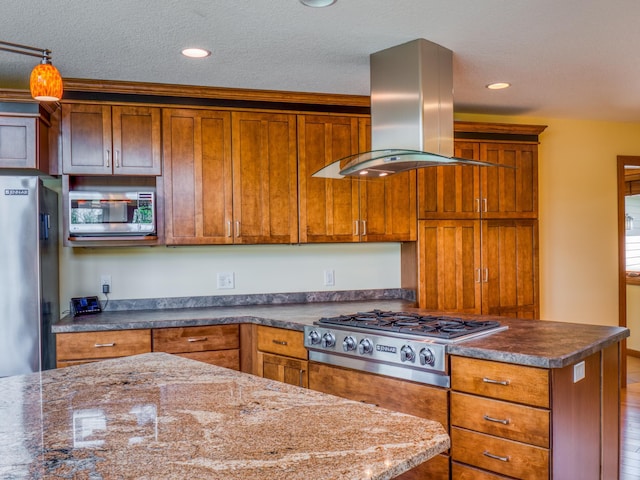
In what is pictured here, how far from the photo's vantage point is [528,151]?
4305mm

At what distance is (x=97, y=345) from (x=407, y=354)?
1.81 metres

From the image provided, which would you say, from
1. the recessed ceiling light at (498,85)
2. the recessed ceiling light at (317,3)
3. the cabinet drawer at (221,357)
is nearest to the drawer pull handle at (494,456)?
the cabinet drawer at (221,357)

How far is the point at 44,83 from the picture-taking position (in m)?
1.80

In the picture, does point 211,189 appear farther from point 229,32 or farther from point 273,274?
point 229,32

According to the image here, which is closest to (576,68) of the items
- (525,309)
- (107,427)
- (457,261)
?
(457,261)

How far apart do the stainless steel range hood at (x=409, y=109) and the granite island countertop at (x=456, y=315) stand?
0.89 m

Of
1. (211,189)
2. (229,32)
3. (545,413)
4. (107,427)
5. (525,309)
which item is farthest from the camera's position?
(525,309)

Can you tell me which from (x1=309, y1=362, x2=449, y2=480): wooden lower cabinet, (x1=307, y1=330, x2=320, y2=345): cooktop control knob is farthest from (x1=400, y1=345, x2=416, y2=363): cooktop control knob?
(x1=307, y1=330, x2=320, y2=345): cooktop control knob

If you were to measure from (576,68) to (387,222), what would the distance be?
5.17 ft

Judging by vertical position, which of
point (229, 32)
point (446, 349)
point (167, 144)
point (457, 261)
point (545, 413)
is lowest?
point (545, 413)

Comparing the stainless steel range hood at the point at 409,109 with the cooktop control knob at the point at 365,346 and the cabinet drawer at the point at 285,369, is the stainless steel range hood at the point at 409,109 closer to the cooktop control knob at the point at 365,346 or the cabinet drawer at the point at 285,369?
the cooktop control knob at the point at 365,346

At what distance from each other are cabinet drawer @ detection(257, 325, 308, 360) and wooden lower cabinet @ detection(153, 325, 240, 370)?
170 mm

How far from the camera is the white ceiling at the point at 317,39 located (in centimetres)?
235

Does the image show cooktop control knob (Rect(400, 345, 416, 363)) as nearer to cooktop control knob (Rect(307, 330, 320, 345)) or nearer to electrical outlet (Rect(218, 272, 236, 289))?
cooktop control knob (Rect(307, 330, 320, 345))
